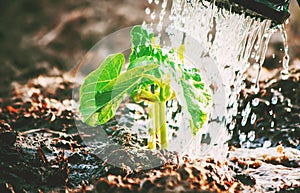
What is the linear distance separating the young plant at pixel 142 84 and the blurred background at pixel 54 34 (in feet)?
5.54

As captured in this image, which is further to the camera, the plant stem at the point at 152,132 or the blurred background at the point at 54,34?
the blurred background at the point at 54,34

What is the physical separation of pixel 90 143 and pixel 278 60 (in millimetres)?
1805

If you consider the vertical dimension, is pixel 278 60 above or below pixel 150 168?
above

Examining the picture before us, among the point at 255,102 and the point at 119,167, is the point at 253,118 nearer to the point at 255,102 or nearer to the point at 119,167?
the point at 255,102

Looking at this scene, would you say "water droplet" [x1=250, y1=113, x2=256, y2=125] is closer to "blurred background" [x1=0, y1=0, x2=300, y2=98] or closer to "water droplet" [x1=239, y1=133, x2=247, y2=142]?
"water droplet" [x1=239, y1=133, x2=247, y2=142]

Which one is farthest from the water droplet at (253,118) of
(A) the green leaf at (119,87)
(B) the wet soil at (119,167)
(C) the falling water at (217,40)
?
(A) the green leaf at (119,87)

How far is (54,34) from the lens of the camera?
3344 mm

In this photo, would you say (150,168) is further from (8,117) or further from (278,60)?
(278,60)

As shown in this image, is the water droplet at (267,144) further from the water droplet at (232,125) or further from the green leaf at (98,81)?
the green leaf at (98,81)

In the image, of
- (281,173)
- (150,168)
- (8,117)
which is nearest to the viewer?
(150,168)

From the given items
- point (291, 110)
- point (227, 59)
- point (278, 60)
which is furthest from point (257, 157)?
point (278, 60)

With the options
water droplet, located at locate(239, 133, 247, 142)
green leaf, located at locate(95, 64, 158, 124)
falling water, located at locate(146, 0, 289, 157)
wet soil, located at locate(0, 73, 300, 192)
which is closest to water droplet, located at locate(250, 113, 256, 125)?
water droplet, located at locate(239, 133, 247, 142)

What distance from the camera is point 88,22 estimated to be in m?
3.47

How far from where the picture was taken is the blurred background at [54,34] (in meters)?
3.15
